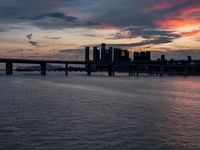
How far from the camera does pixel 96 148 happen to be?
79.3ft

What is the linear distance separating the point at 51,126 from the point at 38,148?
26.4 feet

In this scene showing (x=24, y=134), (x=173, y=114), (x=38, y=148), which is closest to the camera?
(x=38, y=148)

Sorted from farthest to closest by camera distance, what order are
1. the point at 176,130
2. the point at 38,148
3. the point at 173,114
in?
the point at 173,114, the point at 176,130, the point at 38,148

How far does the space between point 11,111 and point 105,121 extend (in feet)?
43.3

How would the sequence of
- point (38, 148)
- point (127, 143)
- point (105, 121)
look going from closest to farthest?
point (38, 148) < point (127, 143) < point (105, 121)

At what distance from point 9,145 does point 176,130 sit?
49.2 ft

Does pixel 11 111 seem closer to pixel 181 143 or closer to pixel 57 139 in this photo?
pixel 57 139

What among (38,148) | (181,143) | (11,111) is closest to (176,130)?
(181,143)

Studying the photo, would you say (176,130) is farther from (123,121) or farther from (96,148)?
(96,148)

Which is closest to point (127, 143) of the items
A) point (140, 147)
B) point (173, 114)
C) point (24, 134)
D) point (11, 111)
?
point (140, 147)

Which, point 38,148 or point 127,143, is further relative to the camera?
point 127,143

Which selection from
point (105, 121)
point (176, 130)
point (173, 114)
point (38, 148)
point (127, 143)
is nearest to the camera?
point (38, 148)

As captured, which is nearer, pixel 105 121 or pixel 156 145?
pixel 156 145

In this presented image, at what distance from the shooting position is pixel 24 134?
92.3 ft
